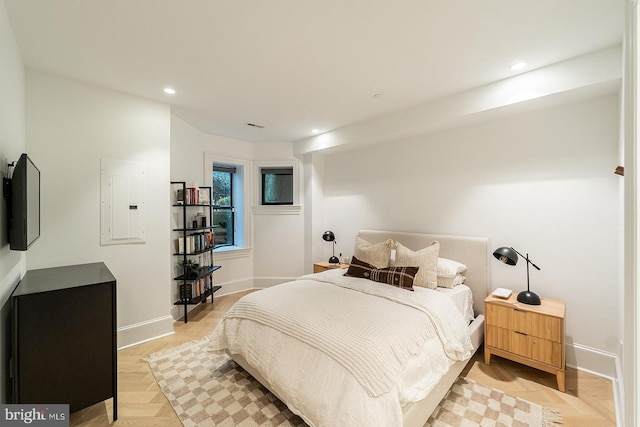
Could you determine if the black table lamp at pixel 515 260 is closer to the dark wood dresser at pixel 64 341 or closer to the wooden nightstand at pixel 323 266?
the wooden nightstand at pixel 323 266

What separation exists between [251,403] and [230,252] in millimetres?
2857

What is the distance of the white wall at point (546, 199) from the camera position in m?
2.29

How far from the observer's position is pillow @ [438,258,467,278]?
2.76 meters

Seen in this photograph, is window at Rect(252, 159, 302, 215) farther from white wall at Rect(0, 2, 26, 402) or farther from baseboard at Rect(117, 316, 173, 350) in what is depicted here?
white wall at Rect(0, 2, 26, 402)

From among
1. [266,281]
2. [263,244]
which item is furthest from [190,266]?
[266,281]

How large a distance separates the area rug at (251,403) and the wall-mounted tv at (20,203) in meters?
1.47

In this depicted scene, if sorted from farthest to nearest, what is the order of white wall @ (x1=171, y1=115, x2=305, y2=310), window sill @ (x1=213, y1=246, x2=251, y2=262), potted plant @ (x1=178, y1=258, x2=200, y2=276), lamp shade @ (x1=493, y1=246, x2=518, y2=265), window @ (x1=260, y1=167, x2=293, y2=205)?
window @ (x1=260, y1=167, x2=293, y2=205)
white wall @ (x1=171, y1=115, x2=305, y2=310)
window sill @ (x1=213, y1=246, x2=251, y2=262)
potted plant @ (x1=178, y1=258, x2=200, y2=276)
lamp shade @ (x1=493, y1=246, x2=518, y2=265)

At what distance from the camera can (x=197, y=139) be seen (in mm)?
4023

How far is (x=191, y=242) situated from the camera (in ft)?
11.5

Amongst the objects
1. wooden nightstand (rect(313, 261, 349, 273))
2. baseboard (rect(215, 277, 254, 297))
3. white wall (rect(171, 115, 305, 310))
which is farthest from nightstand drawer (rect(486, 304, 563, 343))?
baseboard (rect(215, 277, 254, 297))

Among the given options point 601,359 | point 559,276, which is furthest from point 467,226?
point 601,359

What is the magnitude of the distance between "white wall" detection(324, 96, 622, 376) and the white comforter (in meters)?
1.10

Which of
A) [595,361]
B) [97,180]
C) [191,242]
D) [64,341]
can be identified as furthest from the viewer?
[191,242]

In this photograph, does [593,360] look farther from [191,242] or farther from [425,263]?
[191,242]
